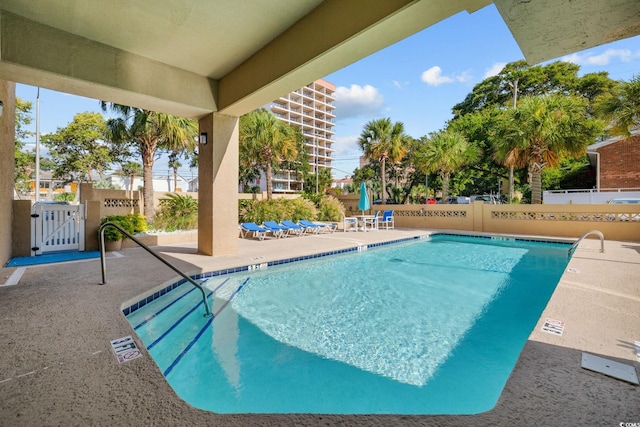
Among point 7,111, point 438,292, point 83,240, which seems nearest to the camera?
point 438,292

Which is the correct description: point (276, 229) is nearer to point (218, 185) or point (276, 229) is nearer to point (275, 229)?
point (275, 229)

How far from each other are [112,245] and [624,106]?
14.3 metres

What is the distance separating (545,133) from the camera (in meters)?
11.2

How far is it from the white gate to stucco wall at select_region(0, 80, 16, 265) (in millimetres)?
446

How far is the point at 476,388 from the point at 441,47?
1551 cm

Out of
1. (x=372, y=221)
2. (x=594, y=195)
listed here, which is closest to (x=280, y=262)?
(x=372, y=221)

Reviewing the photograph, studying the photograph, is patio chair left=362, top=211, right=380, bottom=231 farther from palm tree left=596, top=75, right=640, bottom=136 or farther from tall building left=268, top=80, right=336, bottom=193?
tall building left=268, top=80, right=336, bottom=193

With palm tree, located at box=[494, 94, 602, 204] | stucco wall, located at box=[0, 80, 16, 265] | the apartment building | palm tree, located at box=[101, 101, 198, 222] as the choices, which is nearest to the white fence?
palm tree, located at box=[494, 94, 602, 204]

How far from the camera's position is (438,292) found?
17.4 ft

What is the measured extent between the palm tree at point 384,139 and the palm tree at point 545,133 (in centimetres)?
694

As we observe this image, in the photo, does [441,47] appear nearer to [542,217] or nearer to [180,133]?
[542,217]

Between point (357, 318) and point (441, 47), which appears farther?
point (441, 47)

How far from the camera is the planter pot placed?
7.36 meters

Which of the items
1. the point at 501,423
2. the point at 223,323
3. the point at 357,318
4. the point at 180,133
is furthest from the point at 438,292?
the point at 180,133
